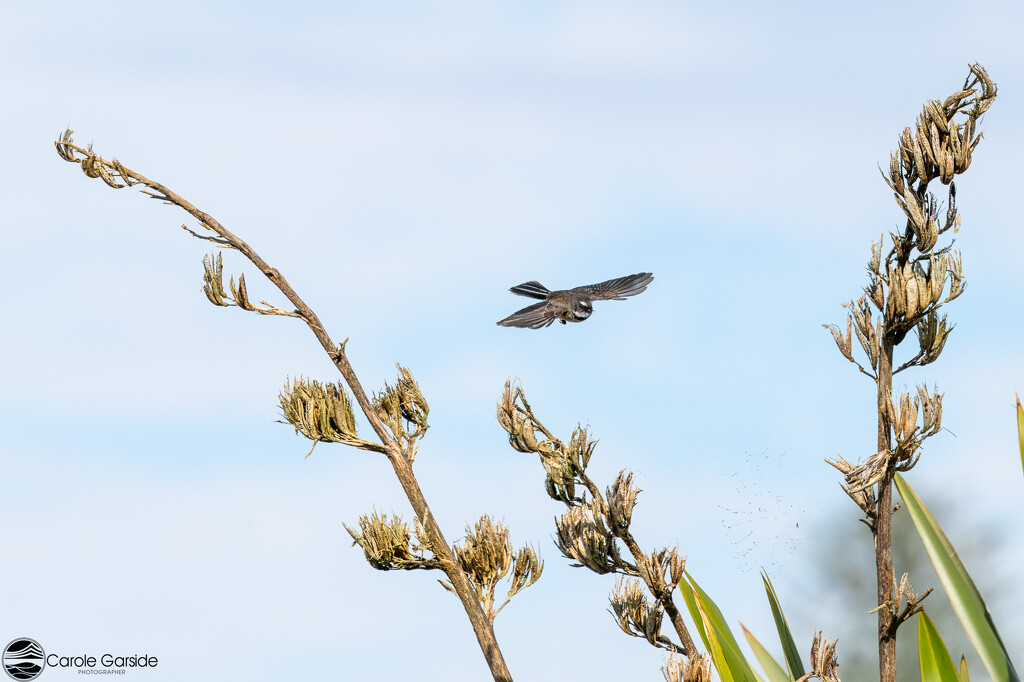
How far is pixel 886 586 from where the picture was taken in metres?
4.04

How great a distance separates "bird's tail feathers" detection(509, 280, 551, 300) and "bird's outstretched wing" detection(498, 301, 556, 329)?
424 millimetres

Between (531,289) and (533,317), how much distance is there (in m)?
0.68

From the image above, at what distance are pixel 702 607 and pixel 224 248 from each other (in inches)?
110

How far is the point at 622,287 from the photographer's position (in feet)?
22.0

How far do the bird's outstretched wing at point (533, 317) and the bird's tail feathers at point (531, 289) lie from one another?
0.42 metres

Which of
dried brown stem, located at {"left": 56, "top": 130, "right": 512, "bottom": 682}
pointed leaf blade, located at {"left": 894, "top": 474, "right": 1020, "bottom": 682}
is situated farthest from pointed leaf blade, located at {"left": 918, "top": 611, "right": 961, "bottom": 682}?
dried brown stem, located at {"left": 56, "top": 130, "right": 512, "bottom": 682}

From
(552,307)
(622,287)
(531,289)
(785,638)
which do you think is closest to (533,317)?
(552,307)

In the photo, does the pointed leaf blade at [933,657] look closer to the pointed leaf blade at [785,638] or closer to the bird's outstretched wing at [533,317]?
the pointed leaf blade at [785,638]

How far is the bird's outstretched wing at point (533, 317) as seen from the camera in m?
5.79

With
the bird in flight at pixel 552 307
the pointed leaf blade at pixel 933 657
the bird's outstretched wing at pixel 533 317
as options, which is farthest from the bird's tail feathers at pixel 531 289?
the pointed leaf blade at pixel 933 657

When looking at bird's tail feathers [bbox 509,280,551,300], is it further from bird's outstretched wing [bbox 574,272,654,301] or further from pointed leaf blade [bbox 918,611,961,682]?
pointed leaf blade [bbox 918,611,961,682]

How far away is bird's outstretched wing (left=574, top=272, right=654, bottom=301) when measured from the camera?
664 cm

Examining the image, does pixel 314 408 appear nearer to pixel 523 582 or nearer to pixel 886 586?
pixel 523 582

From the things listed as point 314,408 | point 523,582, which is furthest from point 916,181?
point 314,408
